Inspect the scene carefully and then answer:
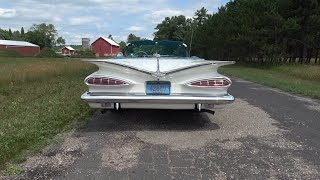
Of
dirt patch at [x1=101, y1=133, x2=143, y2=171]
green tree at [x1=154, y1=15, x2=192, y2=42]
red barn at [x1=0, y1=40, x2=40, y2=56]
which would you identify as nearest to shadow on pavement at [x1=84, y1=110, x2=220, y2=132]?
dirt patch at [x1=101, y1=133, x2=143, y2=171]

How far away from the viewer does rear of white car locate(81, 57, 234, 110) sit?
5.74 meters

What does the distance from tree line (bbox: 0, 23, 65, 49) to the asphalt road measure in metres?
125

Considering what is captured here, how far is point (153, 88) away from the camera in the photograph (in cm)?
580

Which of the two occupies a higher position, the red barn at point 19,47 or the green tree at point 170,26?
the green tree at point 170,26

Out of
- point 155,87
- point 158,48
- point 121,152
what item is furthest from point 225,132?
point 158,48

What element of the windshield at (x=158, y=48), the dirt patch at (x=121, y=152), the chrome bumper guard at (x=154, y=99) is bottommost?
the dirt patch at (x=121, y=152)

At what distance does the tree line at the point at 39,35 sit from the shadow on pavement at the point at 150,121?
12400cm

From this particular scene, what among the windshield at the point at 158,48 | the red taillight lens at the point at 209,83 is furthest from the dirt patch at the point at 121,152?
the windshield at the point at 158,48

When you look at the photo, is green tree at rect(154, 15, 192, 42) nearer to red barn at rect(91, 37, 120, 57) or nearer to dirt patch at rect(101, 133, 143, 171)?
red barn at rect(91, 37, 120, 57)

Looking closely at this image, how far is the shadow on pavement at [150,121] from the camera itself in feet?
20.6

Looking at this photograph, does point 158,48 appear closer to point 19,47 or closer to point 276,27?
point 276,27

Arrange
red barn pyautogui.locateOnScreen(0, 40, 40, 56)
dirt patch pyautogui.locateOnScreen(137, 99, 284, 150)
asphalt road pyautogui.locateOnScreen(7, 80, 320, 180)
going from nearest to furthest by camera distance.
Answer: asphalt road pyautogui.locateOnScreen(7, 80, 320, 180), dirt patch pyautogui.locateOnScreen(137, 99, 284, 150), red barn pyautogui.locateOnScreen(0, 40, 40, 56)

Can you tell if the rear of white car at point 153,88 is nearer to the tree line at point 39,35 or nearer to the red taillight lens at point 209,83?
the red taillight lens at point 209,83

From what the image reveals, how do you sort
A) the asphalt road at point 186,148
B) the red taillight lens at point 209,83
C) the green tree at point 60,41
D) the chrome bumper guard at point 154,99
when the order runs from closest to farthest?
the asphalt road at point 186,148 < the chrome bumper guard at point 154,99 < the red taillight lens at point 209,83 < the green tree at point 60,41
